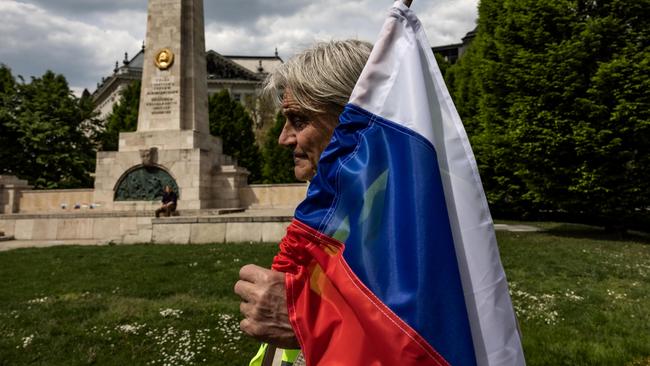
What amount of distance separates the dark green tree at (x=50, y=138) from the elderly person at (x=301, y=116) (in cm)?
3719

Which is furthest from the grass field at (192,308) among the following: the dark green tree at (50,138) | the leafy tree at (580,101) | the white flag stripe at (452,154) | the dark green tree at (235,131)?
the dark green tree at (235,131)

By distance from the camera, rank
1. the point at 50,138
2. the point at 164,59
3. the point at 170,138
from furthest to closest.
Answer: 1. the point at 50,138
2. the point at 164,59
3. the point at 170,138

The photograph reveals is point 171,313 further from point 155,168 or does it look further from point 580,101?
point 155,168

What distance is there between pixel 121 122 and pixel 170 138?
24300mm

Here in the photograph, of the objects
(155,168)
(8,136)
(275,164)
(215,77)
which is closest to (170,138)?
(155,168)

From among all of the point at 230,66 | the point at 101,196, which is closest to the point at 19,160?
the point at 101,196

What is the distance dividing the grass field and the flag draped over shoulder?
3.64 metres

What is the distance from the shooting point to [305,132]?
61.3 inches

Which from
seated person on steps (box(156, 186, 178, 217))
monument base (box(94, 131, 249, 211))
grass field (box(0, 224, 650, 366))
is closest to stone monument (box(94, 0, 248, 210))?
monument base (box(94, 131, 249, 211))

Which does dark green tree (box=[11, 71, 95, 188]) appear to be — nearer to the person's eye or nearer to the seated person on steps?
the seated person on steps

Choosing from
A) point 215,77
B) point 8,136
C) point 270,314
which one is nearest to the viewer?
point 270,314

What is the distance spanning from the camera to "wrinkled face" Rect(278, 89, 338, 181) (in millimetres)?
1509

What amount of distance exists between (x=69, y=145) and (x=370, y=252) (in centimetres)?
3997

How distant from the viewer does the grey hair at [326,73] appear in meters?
1.44
